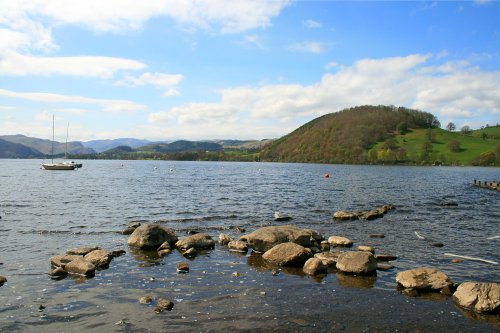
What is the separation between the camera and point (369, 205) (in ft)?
169

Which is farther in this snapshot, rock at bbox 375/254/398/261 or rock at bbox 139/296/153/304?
rock at bbox 375/254/398/261

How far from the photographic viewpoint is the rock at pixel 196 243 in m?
24.4

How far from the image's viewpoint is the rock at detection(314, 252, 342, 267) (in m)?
20.7

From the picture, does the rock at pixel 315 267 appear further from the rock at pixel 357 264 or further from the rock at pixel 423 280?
the rock at pixel 423 280

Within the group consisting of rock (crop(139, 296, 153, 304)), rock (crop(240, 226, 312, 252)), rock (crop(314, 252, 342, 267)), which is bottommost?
rock (crop(139, 296, 153, 304))

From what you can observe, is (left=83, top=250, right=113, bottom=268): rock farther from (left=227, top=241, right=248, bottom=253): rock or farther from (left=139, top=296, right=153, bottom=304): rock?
(left=227, top=241, right=248, bottom=253): rock

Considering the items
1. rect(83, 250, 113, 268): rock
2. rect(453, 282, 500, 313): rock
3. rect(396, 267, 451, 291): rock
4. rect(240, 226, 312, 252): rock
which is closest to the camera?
rect(453, 282, 500, 313): rock

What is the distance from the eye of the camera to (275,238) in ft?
79.7

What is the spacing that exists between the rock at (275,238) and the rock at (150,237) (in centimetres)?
561

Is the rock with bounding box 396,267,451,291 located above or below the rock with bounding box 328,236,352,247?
above

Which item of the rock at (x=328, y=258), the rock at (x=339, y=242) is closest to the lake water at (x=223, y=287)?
the rock at (x=328, y=258)

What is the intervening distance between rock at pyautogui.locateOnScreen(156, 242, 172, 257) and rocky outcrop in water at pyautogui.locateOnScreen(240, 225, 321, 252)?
17.1ft

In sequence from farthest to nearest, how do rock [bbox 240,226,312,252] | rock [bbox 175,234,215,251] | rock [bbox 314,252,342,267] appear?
rock [bbox 175,234,215,251], rock [bbox 240,226,312,252], rock [bbox 314,252,342,267]

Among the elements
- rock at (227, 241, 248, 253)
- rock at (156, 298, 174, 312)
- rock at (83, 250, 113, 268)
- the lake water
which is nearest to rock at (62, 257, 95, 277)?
the lake water
